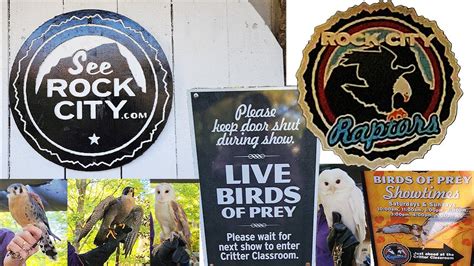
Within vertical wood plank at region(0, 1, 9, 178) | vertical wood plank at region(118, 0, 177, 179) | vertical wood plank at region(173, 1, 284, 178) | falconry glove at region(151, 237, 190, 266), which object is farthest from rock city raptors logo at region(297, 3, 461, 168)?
vertical wood plank at region(0, 1, 9, 178)

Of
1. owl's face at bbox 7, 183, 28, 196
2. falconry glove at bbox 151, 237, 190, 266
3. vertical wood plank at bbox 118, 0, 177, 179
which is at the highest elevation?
vertical wood plank at bbox 118, 0, 177, 179

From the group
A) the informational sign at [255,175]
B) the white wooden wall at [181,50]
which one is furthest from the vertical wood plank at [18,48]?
the informational sign at [255,175]

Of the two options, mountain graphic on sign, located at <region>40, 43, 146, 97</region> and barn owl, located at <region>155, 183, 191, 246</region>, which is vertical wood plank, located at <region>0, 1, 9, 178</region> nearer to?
mountain graphic on sign, located at <region>40, 43, 146, 97</region>

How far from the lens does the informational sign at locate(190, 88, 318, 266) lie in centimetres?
241

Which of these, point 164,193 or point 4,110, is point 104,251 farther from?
point 4,110

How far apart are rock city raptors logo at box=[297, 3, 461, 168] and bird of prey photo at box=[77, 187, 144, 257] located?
580 mm

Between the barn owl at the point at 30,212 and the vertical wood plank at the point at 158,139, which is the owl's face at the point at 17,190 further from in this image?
the vertical wood plank at the point at 158,139

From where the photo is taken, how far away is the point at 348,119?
2.40 meters

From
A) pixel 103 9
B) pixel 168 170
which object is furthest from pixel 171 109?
pixel 103 9

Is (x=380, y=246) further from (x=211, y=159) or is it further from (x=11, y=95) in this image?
(x=11, y=95)

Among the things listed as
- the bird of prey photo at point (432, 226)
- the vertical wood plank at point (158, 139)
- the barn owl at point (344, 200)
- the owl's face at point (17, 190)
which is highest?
the vertical wood plank at point (158, 139)

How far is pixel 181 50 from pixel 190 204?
46 cm

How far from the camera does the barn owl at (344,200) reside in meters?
2.41

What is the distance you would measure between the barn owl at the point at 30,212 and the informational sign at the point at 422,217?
940mm
